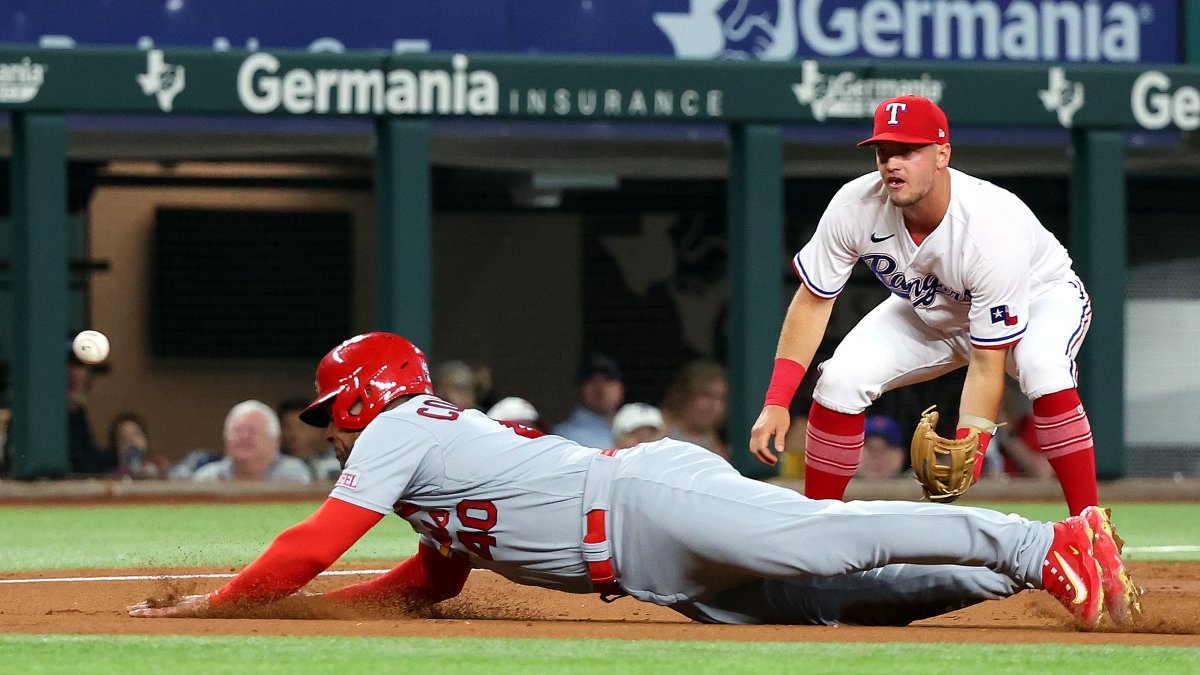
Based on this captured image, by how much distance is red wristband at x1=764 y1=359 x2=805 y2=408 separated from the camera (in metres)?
5.22

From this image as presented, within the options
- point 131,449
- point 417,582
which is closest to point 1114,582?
point 417,582

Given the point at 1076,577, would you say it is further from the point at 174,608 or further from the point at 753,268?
the point at 753,268

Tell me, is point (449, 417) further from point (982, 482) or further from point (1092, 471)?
point (982, 482)

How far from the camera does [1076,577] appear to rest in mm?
4211

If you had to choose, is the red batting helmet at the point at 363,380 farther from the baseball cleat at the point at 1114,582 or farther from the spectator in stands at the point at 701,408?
the spectator in stands at the point at 701,408

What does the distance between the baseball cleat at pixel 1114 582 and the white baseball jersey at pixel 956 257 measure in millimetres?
888

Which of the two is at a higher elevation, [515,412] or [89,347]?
[89,347]

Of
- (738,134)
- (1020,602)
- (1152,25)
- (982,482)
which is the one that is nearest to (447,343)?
(738,134)

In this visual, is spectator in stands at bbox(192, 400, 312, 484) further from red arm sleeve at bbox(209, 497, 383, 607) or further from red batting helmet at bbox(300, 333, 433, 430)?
red arm sleeve at bbox(209, 497, 383, 607)

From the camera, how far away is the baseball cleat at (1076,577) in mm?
4203

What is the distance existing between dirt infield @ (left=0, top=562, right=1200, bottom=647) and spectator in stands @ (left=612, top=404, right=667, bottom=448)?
3.54 metres

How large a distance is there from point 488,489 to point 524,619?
0.52 m

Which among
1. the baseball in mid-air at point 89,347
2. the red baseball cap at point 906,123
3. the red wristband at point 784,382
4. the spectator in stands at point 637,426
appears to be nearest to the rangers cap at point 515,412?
the spectator in stands at point 637,426

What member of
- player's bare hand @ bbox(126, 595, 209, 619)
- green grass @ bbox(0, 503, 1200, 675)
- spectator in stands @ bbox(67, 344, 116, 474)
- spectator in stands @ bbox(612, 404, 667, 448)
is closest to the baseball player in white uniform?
green grass @ bbox(0, 503, 1200, 675)
